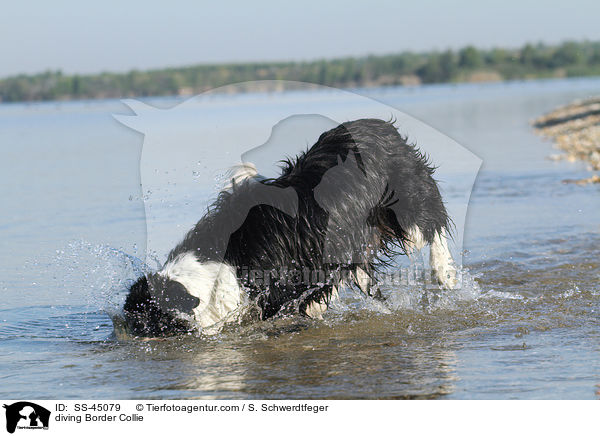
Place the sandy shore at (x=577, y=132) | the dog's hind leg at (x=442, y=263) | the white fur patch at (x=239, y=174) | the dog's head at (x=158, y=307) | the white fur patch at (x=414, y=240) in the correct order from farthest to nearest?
the sandy shore at (x=577, y=132), the dog's hind leg at (x=442, y=263), the white fur patch at (x=414, y=240), the white fur patch at (x=239, y=174), the dog's head at (x=158, y=307)

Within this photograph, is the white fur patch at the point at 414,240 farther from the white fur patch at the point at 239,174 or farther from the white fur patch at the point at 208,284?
the white fur patch at the point at 208,284

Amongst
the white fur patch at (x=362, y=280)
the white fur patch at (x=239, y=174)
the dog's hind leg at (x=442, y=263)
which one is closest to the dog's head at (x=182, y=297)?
the white fur patch at (x=239, y=174)

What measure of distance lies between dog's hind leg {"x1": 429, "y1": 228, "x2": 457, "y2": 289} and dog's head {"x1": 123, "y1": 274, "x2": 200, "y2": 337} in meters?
2.14

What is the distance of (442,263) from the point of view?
19.6 ft

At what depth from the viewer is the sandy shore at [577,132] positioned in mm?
13641

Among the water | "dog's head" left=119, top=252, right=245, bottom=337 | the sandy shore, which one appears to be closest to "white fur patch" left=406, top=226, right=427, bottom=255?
the water
